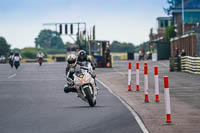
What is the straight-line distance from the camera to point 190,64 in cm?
3716

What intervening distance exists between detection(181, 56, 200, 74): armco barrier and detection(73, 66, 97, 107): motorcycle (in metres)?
20.2

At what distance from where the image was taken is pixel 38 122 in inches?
469

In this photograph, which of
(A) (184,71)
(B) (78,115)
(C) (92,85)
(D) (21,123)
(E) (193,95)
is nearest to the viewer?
(D) (21,123)

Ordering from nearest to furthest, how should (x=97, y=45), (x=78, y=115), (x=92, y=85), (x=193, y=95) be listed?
(x=78, y=115) < (x=92, y=85) < (x=193, y=95) < (x=97, y=45)

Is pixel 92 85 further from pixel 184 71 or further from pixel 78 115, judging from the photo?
pixel 184 71

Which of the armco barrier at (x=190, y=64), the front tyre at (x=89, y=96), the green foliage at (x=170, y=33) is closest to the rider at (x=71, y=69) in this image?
the front tyre at (x=89, y=96)

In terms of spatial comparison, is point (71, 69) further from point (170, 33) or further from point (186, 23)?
point (170, 33)

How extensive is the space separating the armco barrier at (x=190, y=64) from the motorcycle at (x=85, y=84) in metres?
20.2

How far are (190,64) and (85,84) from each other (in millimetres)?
22828

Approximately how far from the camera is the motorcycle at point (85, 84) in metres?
15.1

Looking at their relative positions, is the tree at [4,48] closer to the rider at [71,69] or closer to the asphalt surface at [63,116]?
the asphalt surface at [63,116]

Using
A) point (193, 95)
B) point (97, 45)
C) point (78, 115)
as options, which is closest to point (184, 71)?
point (97, 45)

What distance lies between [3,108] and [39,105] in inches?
44.9

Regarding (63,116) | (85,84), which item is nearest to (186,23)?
(85,84)
